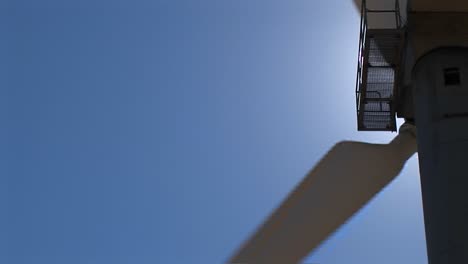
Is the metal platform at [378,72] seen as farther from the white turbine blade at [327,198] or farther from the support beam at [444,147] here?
the support beam at [444,147]

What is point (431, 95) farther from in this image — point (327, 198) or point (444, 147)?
point (327, 198)

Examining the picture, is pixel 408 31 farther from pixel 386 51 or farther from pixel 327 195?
pixel 327 195

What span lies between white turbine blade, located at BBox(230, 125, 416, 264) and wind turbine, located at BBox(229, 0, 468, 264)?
1 centimetres

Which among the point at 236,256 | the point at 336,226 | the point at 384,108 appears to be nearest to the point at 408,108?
the point at 384,108

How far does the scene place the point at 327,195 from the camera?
→ 420 inches

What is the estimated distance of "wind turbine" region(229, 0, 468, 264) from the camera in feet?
27.2

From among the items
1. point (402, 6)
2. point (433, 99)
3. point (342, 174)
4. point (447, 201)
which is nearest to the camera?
point (447, 201)

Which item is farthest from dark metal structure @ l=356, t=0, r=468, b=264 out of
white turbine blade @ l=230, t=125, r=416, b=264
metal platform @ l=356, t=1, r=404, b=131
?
white turbine blade @ l=230, t=125, r=416, b=264

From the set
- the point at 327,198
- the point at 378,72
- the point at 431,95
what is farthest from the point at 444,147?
the point at 327,198

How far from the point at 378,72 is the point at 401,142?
108cm

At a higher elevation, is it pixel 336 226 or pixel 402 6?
pixel 402 6

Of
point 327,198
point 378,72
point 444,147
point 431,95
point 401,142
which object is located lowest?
point 327,198

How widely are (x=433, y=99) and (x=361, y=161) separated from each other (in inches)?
70.0

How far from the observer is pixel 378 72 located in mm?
10297
